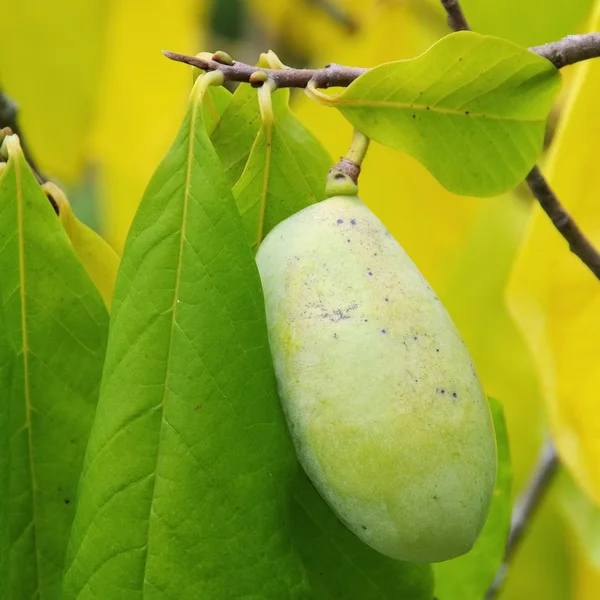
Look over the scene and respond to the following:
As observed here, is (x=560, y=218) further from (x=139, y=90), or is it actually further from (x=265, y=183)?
(x=139, y=90)

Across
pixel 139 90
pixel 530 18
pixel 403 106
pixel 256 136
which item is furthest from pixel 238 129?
pixel 139 90

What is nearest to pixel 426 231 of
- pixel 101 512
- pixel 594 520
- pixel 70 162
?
pixel 594 520

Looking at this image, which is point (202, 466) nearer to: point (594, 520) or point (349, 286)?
point (349, 286)

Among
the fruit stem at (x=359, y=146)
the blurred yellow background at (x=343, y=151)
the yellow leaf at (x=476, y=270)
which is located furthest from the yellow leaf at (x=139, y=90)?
the fruit stem at (x=359, y=146)

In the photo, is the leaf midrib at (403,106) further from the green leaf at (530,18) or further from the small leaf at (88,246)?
the green leaf at (530,18)

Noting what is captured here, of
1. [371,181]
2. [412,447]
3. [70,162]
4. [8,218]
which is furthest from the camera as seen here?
[70,162]

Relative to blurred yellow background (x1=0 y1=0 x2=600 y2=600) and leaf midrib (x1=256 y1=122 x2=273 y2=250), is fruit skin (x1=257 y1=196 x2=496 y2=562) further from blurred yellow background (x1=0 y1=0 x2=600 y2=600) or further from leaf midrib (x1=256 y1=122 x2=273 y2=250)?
blurred yellow background (x1=0 y1=0 x2=600 y2=600)

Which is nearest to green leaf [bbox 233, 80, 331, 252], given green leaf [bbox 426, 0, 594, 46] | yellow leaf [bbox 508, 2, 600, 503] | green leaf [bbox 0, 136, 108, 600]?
green leaf [bbox 0, 136, 108, 600]
